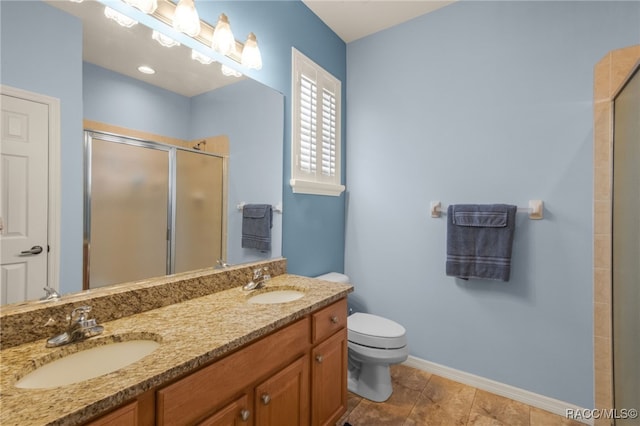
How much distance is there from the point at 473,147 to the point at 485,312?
1.16 m

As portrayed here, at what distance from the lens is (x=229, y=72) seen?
1.61m

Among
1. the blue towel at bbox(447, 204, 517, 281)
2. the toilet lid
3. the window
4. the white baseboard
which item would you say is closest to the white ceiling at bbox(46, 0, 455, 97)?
the window

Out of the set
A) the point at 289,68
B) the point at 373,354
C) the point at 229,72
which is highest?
the point at 289,68

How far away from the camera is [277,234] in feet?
6.29

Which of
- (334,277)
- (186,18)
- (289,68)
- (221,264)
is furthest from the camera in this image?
(334,277)

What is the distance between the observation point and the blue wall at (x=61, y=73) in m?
0.88

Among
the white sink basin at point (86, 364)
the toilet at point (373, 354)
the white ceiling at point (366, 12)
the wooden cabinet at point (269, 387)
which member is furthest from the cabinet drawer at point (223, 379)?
the white ceiling at point (366, 12)

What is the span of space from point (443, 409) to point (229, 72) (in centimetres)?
239

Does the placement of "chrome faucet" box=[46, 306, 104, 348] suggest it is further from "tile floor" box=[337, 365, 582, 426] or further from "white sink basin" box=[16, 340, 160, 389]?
"tile floor" box=[337, 365, 582, 426]

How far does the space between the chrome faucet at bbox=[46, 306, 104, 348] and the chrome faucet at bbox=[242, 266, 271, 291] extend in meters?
0.67

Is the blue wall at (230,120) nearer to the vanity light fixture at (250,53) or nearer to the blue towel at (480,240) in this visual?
the vanity light fixture at (250,53)

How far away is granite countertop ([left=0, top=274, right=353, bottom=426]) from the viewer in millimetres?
601

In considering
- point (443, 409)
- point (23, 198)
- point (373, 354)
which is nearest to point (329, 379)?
point (373, 354)

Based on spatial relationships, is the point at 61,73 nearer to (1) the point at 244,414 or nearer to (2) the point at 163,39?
(2) the point at 163,39
